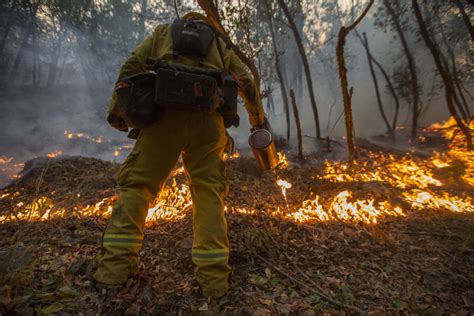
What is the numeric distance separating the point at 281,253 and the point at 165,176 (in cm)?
114

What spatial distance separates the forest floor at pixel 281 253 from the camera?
63.2 inches

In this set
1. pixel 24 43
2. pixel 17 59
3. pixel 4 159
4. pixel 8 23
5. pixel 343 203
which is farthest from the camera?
Result: pixel 24 43

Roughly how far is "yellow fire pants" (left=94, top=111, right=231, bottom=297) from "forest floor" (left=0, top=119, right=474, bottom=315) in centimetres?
16

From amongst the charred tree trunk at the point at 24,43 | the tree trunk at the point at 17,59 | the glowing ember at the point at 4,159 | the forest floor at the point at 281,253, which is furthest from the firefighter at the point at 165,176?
the tree trunk at the point at 17,59

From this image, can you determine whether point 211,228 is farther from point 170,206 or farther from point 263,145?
point 170,206

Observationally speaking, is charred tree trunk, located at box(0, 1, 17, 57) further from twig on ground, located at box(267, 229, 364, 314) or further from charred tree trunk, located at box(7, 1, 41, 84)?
twig on ground, located at box(267, 229, 364, 314)

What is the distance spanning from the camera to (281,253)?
2.15 meters

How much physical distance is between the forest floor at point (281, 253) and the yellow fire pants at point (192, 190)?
0.16 meters

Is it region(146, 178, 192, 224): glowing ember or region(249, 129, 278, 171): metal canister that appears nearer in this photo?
region(249, 129, 278, 171): metal canister

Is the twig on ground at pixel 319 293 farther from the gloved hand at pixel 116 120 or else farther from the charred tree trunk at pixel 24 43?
the charred tree trunk at pixel 24 43

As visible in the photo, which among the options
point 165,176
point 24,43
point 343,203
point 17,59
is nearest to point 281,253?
point 165,176

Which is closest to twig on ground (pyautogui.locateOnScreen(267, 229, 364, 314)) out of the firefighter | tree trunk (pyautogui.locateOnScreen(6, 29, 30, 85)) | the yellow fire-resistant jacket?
the firefighter

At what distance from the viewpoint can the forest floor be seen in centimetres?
161

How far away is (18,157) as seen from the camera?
10.8 m
